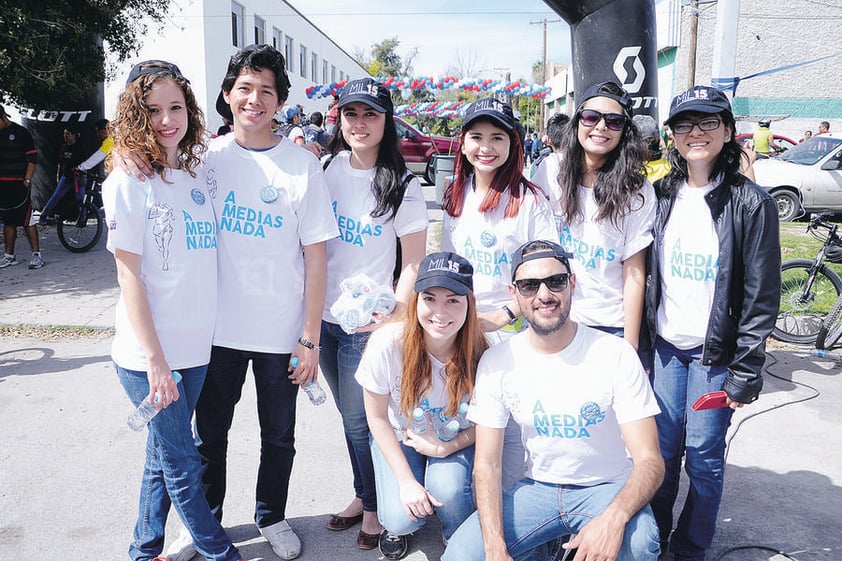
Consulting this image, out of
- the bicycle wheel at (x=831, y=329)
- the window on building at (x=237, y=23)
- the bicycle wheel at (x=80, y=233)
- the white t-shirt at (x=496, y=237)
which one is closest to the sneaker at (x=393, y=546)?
the white t-shirt at (x=496, y=237)

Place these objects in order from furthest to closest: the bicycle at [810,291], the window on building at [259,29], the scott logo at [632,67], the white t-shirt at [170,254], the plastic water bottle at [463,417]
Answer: the window on building at [259,29]
the bicycle at [810,291]
the scott logo at [632,67]
the plastic water bottle at [463,417]
the white t-shirt at [170,254]

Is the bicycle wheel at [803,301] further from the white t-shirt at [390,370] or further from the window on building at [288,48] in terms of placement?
the window on building at [288,48]

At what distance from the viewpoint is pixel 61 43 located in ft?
29.5

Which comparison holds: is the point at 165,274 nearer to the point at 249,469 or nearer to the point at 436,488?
the point at 436,488

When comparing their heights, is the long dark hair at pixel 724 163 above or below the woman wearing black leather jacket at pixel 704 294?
above

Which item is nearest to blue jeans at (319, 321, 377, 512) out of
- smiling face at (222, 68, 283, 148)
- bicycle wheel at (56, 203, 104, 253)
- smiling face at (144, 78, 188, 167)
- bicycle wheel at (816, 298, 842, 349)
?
smiling face at (222, 68, 283, 148)

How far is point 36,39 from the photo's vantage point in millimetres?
8305

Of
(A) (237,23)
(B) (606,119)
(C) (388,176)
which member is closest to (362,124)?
(C) (388,176)

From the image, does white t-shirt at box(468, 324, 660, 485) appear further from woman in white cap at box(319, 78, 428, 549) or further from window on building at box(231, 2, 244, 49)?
window on building at box(231, 2, 244, 49)

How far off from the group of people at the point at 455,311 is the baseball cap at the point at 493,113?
11 mm

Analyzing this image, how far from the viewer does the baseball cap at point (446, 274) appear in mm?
2395

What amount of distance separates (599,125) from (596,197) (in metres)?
0.31

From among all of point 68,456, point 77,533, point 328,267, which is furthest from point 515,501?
point 68,456

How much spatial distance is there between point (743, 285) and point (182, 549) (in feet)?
8.48
